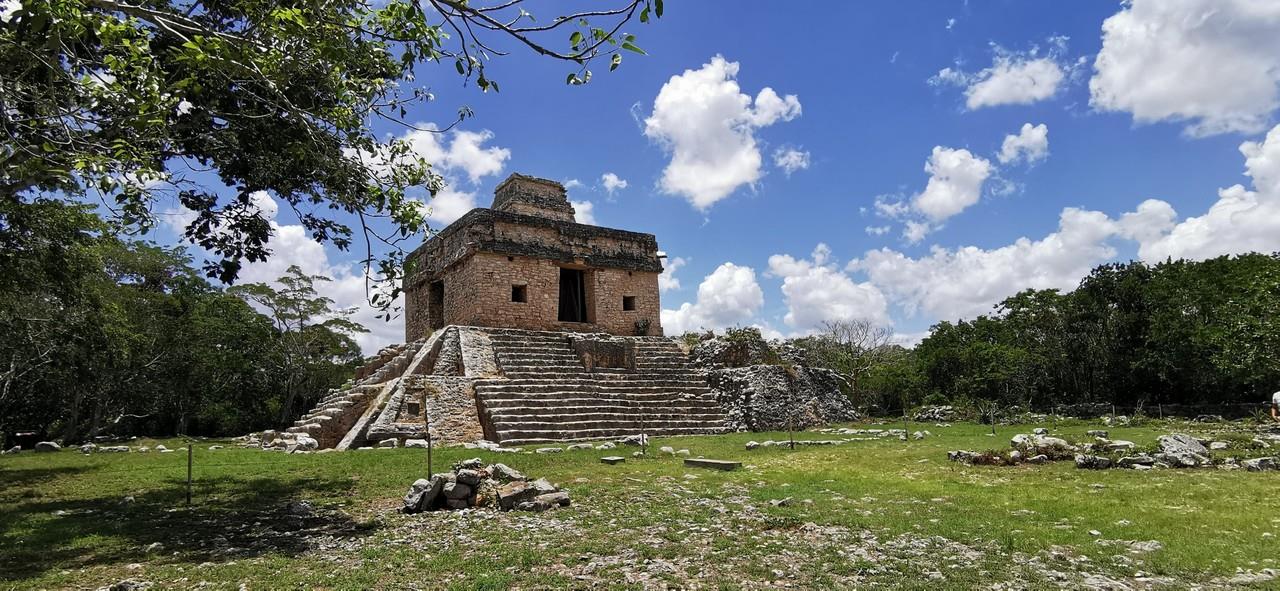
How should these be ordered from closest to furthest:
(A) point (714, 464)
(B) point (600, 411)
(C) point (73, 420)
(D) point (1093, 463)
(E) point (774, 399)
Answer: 1. (D) point (1093, 463)
2. (A) point (714, 464)
3. (B) point (600, 411)
4. (E) point (774, 399)
5. (C) point (73, 420)

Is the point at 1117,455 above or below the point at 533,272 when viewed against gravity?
below

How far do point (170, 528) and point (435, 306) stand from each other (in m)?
15.9

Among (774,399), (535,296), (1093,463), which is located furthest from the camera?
(535,296)

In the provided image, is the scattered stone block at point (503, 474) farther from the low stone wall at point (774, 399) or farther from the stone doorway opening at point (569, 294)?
the stone doorway opening at point (569, 294)

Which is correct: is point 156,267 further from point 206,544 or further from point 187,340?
point 206,544

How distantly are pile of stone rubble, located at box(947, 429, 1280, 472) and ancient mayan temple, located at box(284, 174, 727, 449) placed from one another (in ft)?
24.8

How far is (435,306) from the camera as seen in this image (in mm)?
22109

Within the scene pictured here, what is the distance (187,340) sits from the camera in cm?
2283

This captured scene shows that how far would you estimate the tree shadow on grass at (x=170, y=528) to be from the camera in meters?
5.41

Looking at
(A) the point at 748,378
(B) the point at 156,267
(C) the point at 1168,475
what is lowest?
(C) the point at 1168,475

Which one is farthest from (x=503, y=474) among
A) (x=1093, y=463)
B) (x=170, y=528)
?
(x=1093, y=463)

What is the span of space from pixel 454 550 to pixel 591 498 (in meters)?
2.36

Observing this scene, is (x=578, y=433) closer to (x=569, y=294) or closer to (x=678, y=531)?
(x=678, y=531)

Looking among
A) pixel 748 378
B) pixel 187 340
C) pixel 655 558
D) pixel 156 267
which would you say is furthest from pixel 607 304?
pixel 156 267
